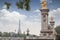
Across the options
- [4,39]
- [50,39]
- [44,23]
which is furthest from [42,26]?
[4,39]

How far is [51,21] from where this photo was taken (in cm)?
5069

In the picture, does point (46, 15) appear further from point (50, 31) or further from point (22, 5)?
point (22, 5)

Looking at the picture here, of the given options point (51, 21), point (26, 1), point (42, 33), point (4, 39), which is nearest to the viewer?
point (26, 1)

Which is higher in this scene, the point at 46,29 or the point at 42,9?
the point at 42,9

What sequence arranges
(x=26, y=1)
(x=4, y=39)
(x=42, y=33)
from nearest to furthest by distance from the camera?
(x=26, y=1), (x=4, y=39), (x=42, y=33)

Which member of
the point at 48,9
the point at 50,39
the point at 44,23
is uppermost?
the point at 48,9

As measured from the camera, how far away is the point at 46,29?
47844 mm

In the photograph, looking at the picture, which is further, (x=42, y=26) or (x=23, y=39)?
(x=42, y=26)

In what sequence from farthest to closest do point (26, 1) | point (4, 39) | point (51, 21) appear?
point (51, 21), point (4, 39), point (26, 1)

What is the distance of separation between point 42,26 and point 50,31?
203 centimetres

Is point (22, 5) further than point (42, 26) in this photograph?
No

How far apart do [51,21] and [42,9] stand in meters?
4.34

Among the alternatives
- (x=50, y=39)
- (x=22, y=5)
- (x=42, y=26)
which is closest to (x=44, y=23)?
(x=42, y=26)

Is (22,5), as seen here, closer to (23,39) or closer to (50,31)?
(23,39)
